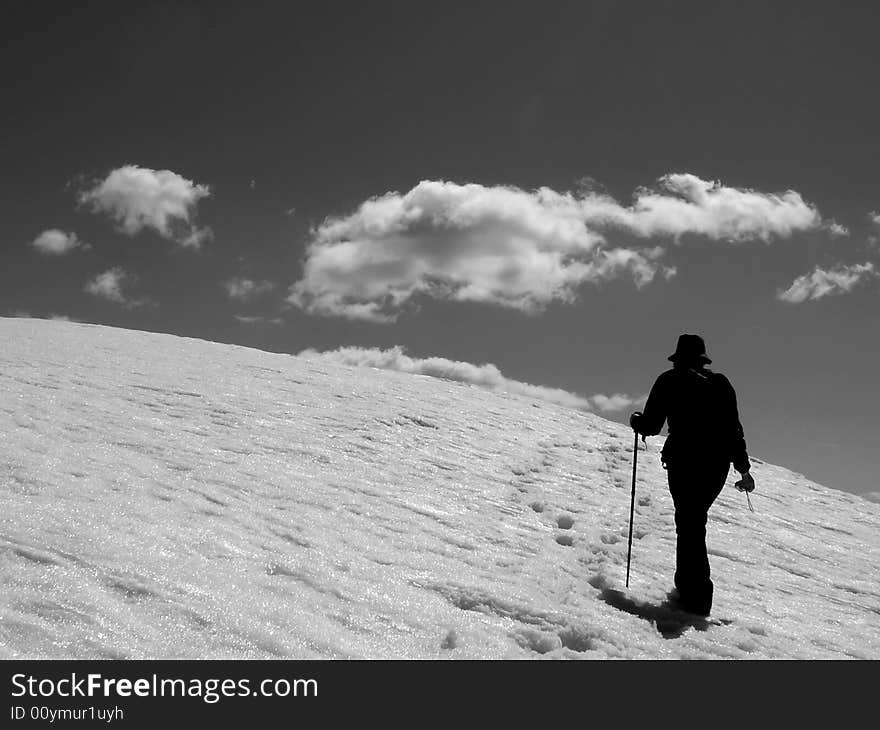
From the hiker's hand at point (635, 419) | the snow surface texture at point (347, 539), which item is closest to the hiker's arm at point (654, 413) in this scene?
the hiker's hand at point (635, 419)

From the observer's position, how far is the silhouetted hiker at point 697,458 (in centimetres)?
671

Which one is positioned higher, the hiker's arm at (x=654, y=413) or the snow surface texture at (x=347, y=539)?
the hiker's arm at (x=654, y=413)

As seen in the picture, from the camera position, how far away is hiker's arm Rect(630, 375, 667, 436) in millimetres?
7117

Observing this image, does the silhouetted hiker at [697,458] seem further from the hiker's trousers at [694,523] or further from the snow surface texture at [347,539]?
the snow surface texture at [347,539]

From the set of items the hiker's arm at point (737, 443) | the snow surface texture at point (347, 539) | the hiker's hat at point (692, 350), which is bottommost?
the snow surface texture at point (347, 539)

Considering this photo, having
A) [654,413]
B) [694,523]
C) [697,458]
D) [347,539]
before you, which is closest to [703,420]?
[697,458]

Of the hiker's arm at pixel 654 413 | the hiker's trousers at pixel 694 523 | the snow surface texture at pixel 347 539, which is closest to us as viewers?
the snow surface texture at pixel 347 539

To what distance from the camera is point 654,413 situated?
7141mm

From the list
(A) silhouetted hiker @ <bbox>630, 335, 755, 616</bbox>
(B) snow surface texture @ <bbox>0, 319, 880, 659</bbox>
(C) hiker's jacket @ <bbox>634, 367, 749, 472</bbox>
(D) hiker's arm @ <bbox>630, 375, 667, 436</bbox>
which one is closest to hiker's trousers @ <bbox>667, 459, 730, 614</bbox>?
(A) silhouetted hiker @ <bbox>630, 335, 755, 616</bbox>

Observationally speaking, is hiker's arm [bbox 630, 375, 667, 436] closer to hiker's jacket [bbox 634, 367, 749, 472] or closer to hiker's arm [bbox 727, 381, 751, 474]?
hiker's jacket [bbox 634, 367, 749, 472]

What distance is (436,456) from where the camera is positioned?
1167 cm

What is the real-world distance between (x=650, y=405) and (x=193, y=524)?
461 centimetres

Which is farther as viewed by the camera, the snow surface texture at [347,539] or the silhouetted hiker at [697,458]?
the silhouetted hiker at [697,458]
